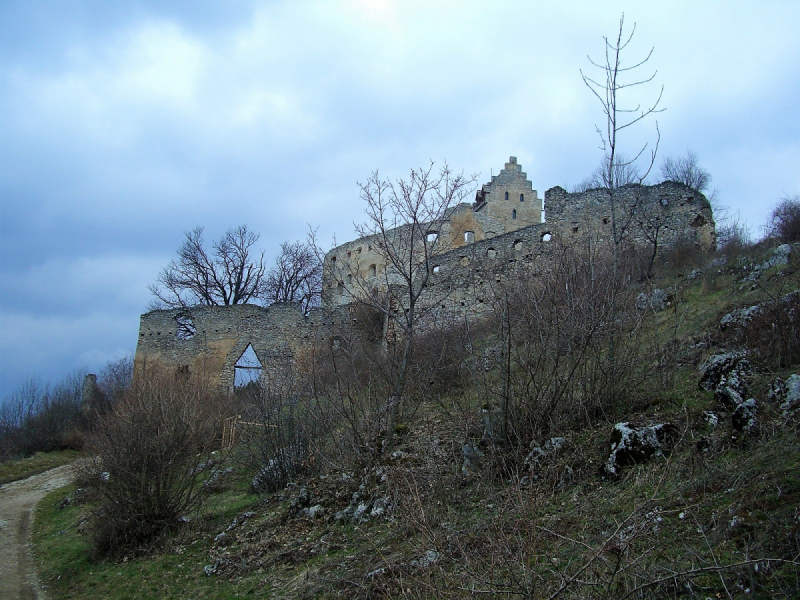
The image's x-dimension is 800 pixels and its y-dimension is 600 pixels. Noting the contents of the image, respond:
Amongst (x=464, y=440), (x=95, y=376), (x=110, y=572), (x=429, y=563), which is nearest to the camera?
(x=429, y=563)

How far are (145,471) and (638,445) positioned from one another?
7516 mm

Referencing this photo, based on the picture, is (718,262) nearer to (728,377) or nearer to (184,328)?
(728,377)

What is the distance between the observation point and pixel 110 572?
8.77 m

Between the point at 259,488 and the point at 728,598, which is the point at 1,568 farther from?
the point at 728,598

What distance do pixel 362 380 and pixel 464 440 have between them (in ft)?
17.0

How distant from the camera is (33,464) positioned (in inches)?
821

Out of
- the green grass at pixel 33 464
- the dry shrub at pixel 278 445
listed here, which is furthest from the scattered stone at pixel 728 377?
the green grass at pixel 33 464

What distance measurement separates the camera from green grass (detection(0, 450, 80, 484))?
62.5 ft

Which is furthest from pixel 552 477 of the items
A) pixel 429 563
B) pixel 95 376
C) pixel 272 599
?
pixel 95 376

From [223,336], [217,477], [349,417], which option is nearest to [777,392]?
[349,417]

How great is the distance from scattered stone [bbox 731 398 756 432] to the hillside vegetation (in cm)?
3

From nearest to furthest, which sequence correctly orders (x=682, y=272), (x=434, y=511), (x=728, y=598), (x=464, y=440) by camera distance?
(x=728, y=598) < (x=434, y=511) < (x=464, y=440) < (x=682, y=272)

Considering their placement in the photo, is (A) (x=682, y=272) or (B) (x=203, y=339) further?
(B) (x=203, y=339)

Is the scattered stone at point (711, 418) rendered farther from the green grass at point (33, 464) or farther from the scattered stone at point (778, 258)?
the green grass at point (33, 464)
